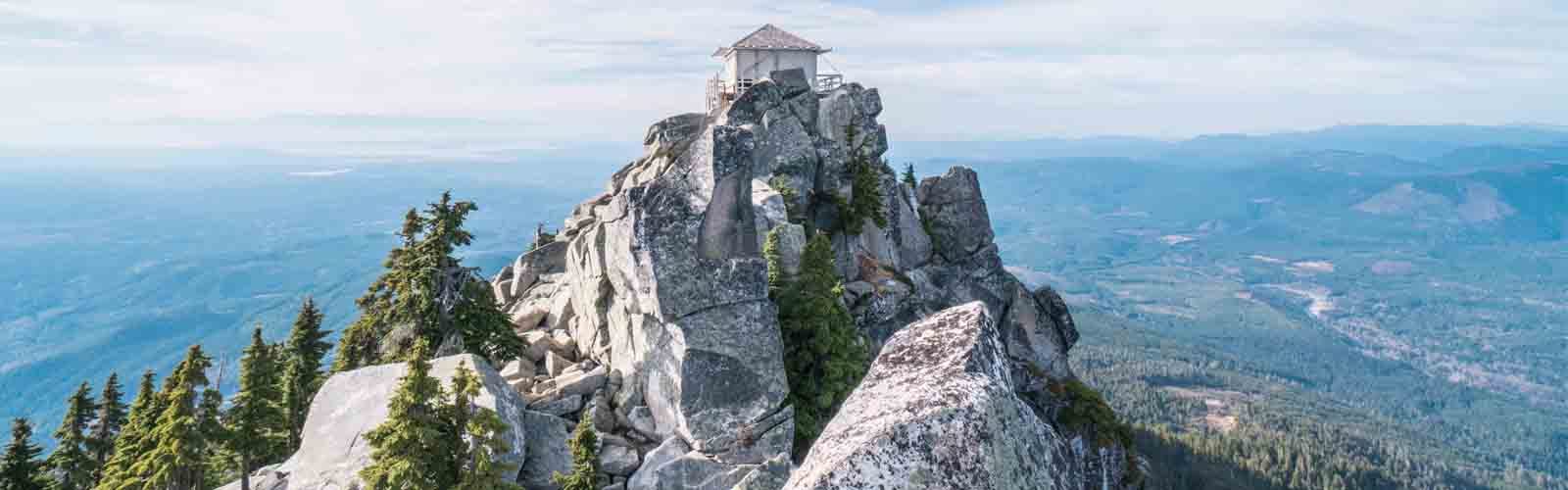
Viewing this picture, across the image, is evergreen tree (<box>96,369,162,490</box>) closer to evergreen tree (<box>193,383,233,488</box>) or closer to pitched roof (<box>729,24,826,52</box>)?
evergreen tree (<box>193,383,233,488</box>)

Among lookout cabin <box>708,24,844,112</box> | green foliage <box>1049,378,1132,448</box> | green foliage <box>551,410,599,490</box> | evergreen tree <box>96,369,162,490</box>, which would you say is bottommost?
green foliage <box>1049,378,1132,448</box>

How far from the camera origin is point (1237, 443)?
182000mm

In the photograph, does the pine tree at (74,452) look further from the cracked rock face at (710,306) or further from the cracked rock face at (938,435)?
the cracked rock face at (938,435)

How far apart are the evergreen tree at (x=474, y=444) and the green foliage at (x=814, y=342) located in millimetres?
13437

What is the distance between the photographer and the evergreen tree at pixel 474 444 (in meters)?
26.5

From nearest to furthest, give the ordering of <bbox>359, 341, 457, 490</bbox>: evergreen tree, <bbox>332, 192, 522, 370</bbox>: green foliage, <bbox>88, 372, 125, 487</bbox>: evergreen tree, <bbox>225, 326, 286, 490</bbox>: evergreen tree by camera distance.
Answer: <bbox>359, 341, 457, 490</bbox>: evergreen tree < <bbox>225, 326, 286, 490</bbox>: evergreen tree < <bbox>332, 192, 522, 370</bbox>: green foliage < <bbox>88, 372, 125, 487</bbox>: evergreen tree

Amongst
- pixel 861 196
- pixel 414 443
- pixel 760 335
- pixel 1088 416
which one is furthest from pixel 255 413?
pixel 1088 416

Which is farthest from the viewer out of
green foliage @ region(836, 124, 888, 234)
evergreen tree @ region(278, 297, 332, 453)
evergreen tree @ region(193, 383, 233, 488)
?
green foliage @ region(836, 124, 888, 234)

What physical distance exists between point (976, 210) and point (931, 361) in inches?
2553

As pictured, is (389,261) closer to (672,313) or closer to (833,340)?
(672,313)

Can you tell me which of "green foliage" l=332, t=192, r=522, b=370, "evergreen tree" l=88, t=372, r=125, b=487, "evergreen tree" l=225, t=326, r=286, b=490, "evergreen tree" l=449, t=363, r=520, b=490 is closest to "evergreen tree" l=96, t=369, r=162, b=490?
"evergreen tree" l=225, t=326, r=286, b=490

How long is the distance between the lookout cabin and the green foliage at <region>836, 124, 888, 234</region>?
28.7 feet

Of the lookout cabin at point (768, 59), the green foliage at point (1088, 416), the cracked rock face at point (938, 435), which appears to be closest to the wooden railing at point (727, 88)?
the lookout cabin at point (768, 59)

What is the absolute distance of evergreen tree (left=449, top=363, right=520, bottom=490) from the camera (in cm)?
2651
